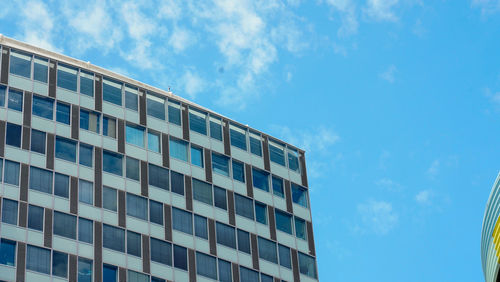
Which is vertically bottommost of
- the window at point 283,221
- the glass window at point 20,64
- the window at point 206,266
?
the window at point 206,266

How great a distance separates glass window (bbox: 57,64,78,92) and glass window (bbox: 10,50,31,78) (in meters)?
2.44

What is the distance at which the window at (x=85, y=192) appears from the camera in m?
75.9

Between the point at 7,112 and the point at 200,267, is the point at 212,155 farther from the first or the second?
the point at 7,112

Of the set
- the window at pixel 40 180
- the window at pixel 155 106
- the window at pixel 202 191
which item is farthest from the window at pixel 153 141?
the window at pixel 40 180

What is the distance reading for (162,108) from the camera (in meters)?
84.6

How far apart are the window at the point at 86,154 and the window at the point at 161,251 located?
295 inches

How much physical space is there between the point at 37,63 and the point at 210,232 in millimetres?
18568

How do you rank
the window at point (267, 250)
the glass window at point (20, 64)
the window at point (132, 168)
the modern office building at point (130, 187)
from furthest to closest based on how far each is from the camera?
1. the window at point (267, 250)
2. the window at point (132, 168)
3. the glass window at point (20, 64)
4. the modern office building at point (130, 187)

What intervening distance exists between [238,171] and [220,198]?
369 centimetres

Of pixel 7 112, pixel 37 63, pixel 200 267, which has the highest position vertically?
pixel 37 63

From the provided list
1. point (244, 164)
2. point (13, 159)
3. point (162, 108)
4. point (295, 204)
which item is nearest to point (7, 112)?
point (13, 159)

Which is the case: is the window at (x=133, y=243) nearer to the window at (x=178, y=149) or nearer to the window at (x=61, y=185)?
the window at (x=61, y=185)

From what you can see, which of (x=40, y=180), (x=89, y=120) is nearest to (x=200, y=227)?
(x=89, y=120)

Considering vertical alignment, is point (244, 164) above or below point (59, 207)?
above
